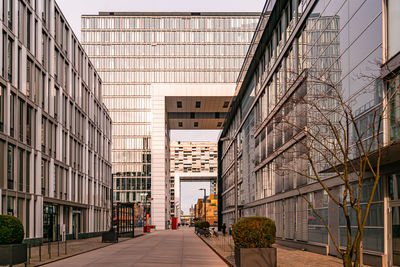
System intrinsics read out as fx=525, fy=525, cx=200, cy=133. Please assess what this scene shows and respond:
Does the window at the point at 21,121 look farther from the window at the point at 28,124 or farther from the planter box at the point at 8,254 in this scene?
the planter box at the point at 8,254

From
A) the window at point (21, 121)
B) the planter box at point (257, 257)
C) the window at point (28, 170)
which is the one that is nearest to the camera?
the planter box at point (257, 257)

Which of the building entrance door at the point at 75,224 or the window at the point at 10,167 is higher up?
the window at the point at 10,167

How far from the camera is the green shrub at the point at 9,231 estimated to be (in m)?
19.7

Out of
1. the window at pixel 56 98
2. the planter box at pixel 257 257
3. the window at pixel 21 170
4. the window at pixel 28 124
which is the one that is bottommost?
the planter box at pixel 257 257

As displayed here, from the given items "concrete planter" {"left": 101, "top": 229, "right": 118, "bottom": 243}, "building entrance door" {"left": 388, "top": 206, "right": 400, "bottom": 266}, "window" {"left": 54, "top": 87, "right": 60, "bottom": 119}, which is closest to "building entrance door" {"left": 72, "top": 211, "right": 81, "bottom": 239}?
"concrete planter" {"left": 101, "top": 229, "right": 118, "bottom": 243}

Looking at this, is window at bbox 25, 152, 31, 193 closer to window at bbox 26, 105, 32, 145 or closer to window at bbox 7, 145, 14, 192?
window at bbox 26, 105, 32, 145

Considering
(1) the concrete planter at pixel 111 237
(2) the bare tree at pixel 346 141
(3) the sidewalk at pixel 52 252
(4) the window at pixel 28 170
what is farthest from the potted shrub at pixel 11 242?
(1) the concrete planter at pixel 111 237

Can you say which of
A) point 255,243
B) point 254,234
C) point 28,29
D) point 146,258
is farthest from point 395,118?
point 28,29

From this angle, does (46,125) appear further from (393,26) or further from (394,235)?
(393,26)

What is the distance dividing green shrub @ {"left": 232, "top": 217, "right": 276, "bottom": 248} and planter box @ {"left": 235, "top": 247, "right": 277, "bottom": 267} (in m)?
0.27

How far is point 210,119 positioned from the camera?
113 meters

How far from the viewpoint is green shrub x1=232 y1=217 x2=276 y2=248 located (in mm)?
19641

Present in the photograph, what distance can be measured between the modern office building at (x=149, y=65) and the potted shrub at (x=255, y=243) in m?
89.2

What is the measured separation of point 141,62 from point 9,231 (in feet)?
308
